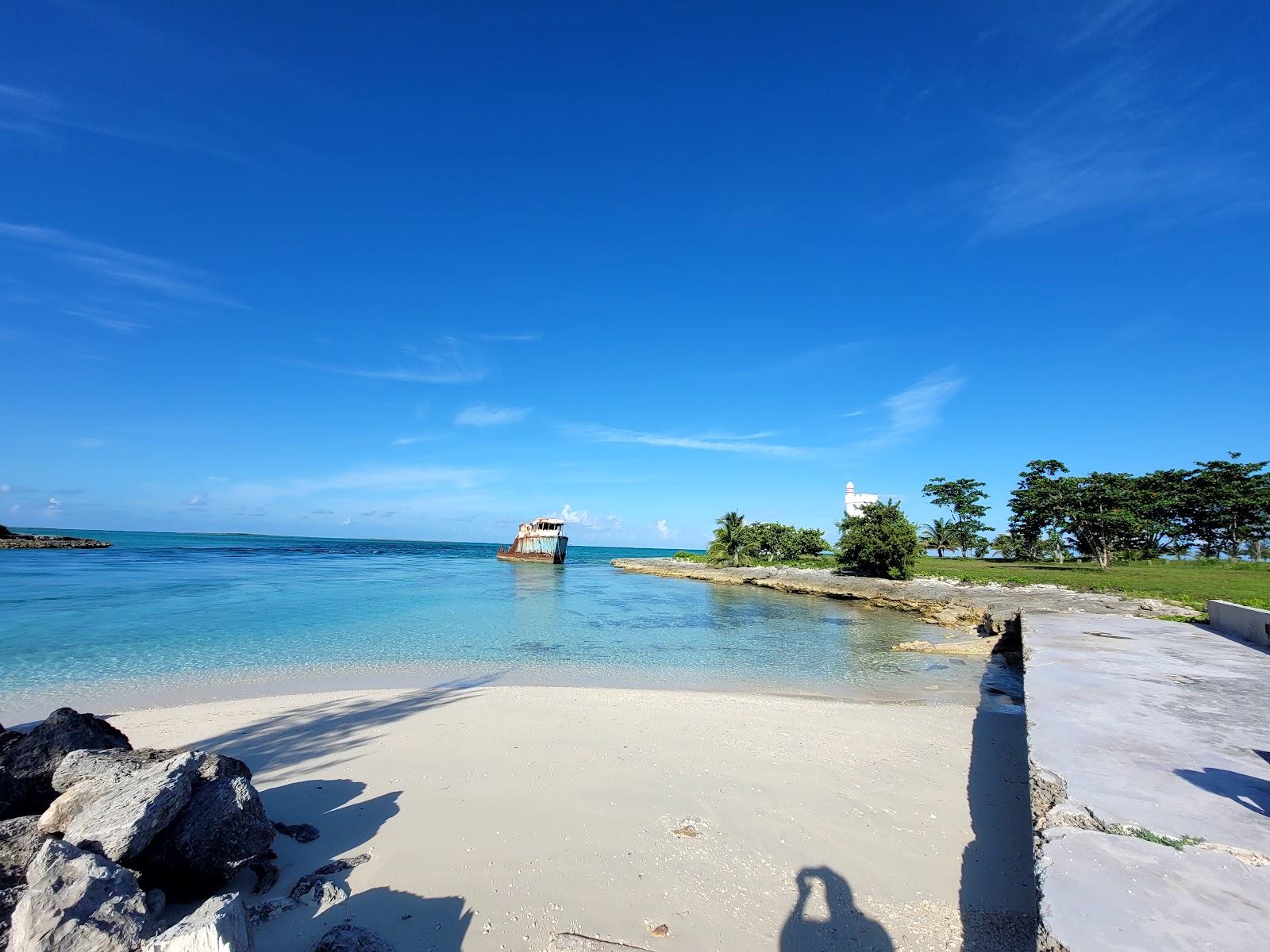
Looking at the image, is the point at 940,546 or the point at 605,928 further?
the point at 940,546

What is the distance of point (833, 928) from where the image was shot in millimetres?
3775

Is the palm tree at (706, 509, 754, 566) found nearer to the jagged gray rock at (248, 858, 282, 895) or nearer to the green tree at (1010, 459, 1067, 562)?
the green tree at (1010, 459, 1067, 562)

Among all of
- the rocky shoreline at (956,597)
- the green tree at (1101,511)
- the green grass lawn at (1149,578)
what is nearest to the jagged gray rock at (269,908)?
the rocky shoreline at (956,597)

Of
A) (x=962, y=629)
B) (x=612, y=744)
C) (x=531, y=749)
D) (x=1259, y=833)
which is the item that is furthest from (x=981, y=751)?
(x=962, y=629)

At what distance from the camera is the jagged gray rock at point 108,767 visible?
4086mm

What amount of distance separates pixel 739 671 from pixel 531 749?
713cm

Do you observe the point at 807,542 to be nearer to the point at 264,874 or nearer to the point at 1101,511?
the point at 1101,511

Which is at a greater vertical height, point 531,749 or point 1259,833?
point 1259,833

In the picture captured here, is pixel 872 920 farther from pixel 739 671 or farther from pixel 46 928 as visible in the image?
pixel 739 671

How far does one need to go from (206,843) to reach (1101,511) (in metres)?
45.8

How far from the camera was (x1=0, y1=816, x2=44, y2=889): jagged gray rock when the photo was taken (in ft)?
10.9

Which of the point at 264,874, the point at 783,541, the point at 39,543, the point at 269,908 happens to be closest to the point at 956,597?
the point at 264,874

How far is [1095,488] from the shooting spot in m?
36.6

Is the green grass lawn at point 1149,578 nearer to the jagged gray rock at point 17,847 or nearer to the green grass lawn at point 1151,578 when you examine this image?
the green grass lawn at point 1151,578
